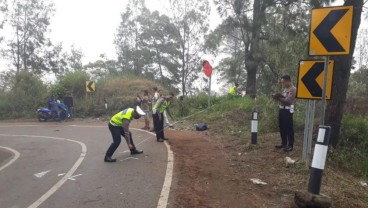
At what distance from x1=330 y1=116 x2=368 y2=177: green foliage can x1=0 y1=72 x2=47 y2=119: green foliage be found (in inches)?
893

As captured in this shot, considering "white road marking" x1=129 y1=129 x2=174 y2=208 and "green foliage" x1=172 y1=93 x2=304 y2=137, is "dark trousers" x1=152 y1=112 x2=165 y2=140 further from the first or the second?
"green foliage" x1=172 y1=93 x2=304 y2=137

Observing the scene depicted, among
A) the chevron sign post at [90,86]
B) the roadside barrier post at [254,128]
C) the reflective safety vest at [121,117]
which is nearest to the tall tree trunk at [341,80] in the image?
the roadside barrier post at [254,128]

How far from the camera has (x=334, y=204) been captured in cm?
597

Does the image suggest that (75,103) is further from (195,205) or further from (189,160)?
(195,205)

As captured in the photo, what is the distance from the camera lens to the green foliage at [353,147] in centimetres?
913

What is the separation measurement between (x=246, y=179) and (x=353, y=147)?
4249mm

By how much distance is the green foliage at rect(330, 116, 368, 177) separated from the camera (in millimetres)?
9133

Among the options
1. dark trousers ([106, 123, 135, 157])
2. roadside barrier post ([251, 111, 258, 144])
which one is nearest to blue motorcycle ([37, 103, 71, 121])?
dark trousers ([106, 123, 135, 157])

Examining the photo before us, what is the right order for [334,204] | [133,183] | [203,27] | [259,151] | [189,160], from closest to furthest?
[334,204]
[133,183]
[189,160]
[259,151]
[203,27]

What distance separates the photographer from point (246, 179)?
25.0 feet

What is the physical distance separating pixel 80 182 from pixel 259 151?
16.1ft

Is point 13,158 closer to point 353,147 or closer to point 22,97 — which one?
point 353,147

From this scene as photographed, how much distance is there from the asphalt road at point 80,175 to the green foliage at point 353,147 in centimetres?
449

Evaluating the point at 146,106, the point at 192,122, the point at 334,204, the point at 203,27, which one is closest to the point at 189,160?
the point at 334,204
